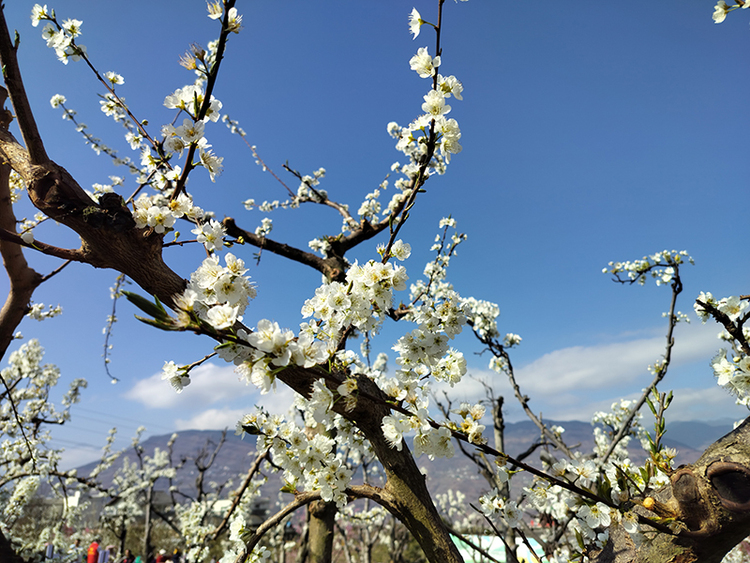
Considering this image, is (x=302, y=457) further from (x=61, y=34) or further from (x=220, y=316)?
(x=61, y=34)

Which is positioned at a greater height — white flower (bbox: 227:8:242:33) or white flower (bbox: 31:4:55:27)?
white flower (bbox: 31:4:55:27)

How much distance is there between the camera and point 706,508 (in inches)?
42.0

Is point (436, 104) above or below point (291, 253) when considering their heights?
below

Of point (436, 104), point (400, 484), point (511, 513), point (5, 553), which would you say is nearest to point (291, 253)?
point (436, 104)

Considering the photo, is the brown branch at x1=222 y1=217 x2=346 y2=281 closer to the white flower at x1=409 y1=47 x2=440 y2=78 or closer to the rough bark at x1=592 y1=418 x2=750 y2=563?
the white flower at x1=409 y1=47 x2=440 y2=78

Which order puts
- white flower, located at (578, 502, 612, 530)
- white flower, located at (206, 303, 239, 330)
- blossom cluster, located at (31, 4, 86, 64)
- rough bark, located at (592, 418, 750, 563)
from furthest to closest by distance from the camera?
1. blossom cluster, located at (31, 4, 86, 64)
2. white flower, located at (578, 502, 612, 530)
3. rough bark, located at (592, 418, 750, 563)
4. white flower, located at (206, 303, 239, 330)

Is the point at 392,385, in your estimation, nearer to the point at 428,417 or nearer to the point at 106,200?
the point at 428,417

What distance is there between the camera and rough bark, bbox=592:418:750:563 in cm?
105

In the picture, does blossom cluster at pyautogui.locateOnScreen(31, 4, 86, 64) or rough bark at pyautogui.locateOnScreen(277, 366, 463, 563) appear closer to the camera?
rough bark at pyautogui.locateOnScreen(277, 366, 463, 563)

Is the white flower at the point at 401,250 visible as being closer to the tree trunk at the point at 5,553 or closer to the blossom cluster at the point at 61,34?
the blossom cluster at the point at 61,34

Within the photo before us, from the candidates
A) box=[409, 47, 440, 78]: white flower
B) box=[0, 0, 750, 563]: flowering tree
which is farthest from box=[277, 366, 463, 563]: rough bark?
box=[409, 47, 440, 78]: white flower

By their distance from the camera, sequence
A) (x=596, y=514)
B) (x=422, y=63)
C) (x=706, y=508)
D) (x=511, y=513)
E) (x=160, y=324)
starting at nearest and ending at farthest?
(x=160, y=324), (x=706, y=508), (x=596, y=514), (x=422, y=63), (x=511, y=513)

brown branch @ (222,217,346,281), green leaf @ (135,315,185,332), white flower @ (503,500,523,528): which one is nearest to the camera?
green leaf @ (135,315,185,332)

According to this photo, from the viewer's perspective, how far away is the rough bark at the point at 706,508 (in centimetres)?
105
